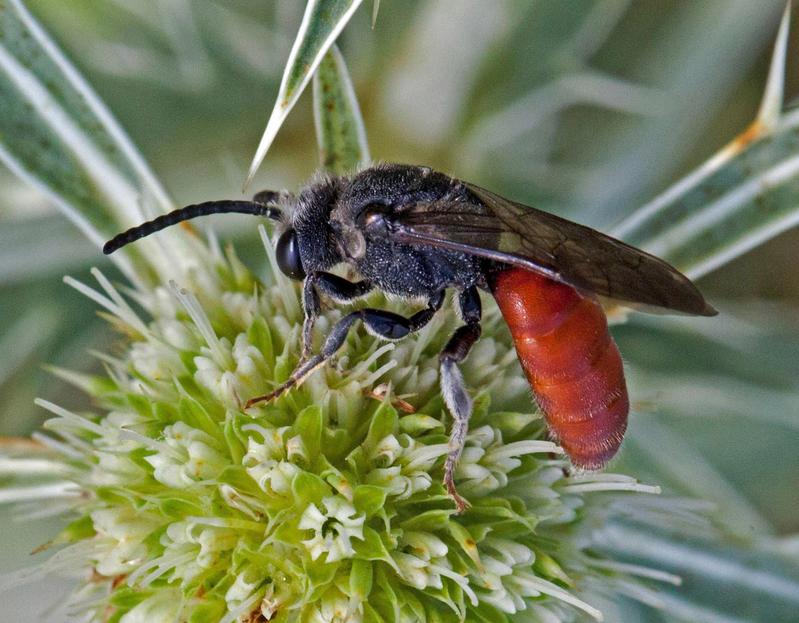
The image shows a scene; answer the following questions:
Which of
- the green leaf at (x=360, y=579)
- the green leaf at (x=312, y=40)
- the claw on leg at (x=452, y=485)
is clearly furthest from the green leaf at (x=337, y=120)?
the green leaf at (x=360, y=579)

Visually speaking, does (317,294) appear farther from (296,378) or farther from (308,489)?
(308,489)

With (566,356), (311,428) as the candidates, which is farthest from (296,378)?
(566,356)

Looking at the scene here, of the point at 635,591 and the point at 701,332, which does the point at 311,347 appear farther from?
the point at 701,332

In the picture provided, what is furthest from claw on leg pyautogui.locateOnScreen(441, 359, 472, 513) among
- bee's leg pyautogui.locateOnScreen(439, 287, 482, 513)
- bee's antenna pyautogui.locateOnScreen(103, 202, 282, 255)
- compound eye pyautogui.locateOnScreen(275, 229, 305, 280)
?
bee's antenna pyautogui.locateOnScreen(103, 202, 282, 255)

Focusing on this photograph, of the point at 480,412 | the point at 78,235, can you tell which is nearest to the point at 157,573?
the point at 480,412

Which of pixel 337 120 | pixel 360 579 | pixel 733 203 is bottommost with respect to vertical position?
pixel 360 579

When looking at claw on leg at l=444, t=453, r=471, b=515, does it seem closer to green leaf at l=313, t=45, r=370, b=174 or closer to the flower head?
the flower head
